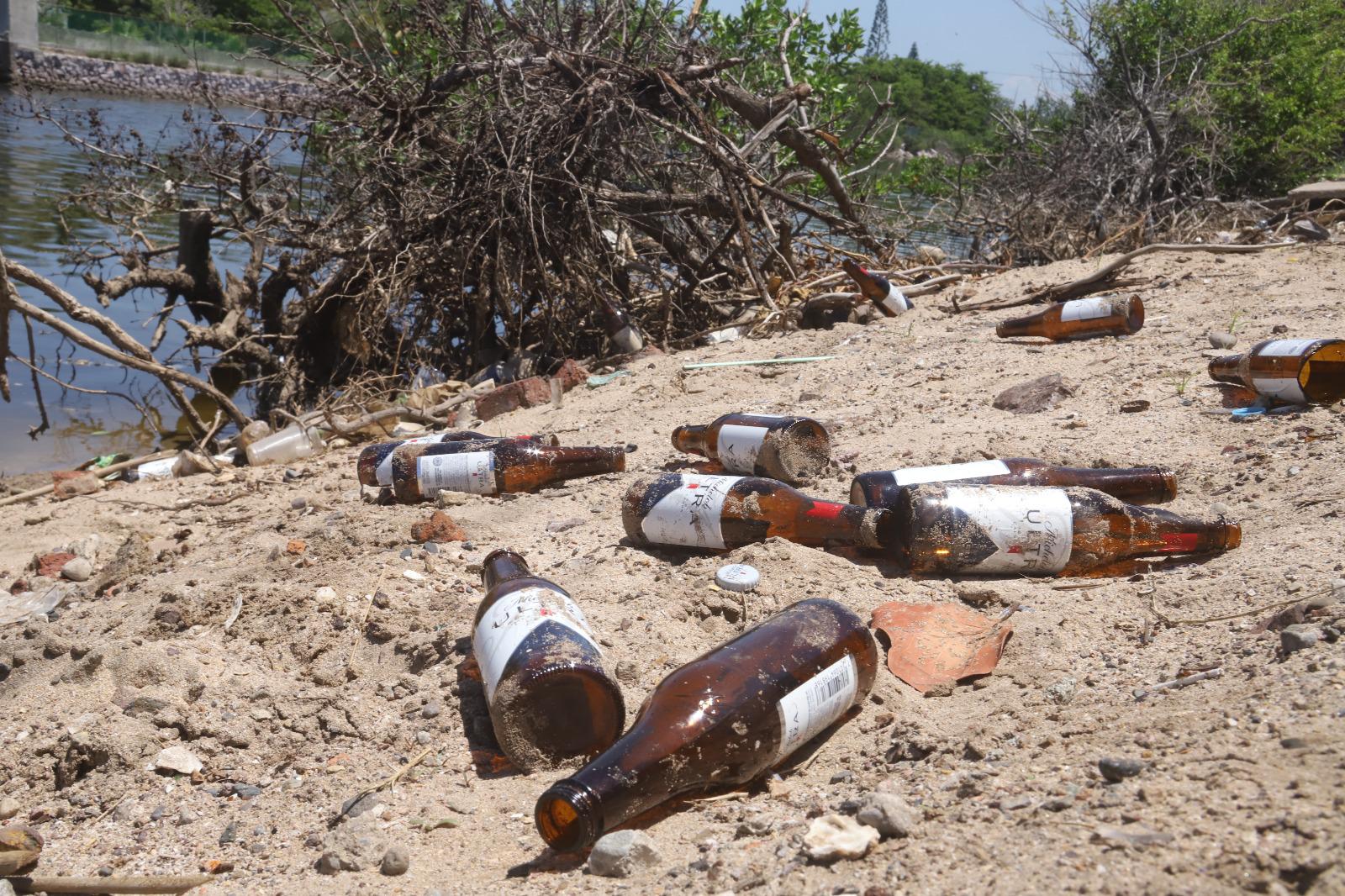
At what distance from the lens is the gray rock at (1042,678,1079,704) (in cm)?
168

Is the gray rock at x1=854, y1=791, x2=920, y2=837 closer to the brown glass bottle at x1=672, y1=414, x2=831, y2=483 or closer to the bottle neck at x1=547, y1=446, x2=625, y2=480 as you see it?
the brown glass bottle at x1=672, y1=414, x2=831, y2=483

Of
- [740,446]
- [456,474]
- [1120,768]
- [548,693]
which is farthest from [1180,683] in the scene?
[456,474]

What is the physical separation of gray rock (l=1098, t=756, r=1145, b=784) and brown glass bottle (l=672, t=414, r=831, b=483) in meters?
1.52

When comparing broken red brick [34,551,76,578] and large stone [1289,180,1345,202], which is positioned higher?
large stone [1289,180,1345,202]

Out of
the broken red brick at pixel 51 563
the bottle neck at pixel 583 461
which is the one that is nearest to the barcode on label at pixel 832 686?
the bottle neck at pixel 583 461

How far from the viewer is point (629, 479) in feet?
10.3

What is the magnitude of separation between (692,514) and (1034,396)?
1.57 meters

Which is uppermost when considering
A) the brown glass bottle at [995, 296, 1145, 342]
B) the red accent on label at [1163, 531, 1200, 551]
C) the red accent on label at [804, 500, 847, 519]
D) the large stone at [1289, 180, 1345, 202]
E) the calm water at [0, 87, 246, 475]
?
the large stone at [1289, 180, 1345, 202]

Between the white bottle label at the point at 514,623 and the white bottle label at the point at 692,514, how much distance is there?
50cm

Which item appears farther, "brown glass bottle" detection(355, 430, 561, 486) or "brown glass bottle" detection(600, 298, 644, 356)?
"brown glass bottle" detection(600, 298, 644, 356)

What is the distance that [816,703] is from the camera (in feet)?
5.46

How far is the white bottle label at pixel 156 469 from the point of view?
481 centimetres

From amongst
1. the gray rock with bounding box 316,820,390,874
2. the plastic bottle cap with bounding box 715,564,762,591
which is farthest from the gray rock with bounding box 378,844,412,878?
the plastic bottle cap with bounding box 715,564,762,591

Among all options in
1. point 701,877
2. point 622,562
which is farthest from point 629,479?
point 701,877
